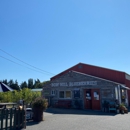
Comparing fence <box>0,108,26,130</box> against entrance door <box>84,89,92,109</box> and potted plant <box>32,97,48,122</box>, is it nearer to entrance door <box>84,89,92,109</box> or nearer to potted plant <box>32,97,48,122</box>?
potted plant <box>32,97,48,122</box>

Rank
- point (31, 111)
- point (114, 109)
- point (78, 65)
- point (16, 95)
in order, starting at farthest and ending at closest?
point (78, 65)
point (16, 95)
point (114, 109)
point (31, 111)

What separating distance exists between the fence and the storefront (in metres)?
10.7

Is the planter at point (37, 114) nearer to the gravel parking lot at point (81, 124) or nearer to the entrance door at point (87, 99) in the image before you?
the gravel parking lot at point (81, 124)

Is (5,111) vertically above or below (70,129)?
above

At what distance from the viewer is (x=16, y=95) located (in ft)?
76.1

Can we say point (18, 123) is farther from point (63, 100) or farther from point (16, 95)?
point (16, 95)

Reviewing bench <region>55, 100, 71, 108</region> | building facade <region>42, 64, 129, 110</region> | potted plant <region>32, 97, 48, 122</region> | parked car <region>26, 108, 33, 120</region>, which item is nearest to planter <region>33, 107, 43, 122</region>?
potted plant <region>32, 97, 48, 122</region>

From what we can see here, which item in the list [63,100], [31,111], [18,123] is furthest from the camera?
[63,100]

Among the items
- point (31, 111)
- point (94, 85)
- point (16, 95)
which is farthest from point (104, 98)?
point (16, 95)

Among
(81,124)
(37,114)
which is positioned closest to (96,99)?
(81,124)

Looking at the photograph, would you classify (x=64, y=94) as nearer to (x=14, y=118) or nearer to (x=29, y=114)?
(x=29, y=114)

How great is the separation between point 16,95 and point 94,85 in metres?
11.9

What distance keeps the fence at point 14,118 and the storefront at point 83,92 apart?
35.0 ft

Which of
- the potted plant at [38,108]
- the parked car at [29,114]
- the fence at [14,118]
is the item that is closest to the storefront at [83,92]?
the potted plant at [38,108]
